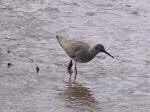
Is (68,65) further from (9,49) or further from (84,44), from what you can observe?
(9,49)

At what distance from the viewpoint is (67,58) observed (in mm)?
11547

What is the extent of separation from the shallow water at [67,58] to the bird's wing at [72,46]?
0.74 feet

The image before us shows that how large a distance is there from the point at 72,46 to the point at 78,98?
1590 mm

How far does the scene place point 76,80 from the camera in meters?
10.6

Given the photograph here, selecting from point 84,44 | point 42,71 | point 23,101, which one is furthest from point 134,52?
point 23,101

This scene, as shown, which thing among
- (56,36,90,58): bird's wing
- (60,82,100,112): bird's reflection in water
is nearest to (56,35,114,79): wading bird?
(56,36,90,58): bird's wing

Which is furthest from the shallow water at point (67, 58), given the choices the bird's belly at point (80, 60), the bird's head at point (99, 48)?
the bird's head at point (99, 48)

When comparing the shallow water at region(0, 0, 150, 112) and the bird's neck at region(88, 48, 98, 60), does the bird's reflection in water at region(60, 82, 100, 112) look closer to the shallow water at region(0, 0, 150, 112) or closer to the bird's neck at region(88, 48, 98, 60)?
the shallow water at region(0, 0, 150, 112)

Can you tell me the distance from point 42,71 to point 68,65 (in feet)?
1.74

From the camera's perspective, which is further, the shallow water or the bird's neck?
the bird's neck

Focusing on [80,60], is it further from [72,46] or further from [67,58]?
[67,58]

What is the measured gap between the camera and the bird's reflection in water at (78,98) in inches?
371

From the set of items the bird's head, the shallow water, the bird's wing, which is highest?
the bird's head

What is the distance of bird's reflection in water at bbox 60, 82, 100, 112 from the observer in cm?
943
